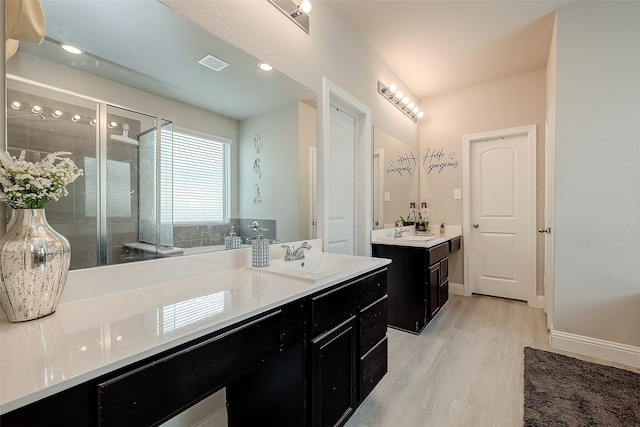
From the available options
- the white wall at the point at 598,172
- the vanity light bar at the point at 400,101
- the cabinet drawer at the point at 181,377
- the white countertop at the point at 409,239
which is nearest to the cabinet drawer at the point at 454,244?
the white countertop at the point at 409,239

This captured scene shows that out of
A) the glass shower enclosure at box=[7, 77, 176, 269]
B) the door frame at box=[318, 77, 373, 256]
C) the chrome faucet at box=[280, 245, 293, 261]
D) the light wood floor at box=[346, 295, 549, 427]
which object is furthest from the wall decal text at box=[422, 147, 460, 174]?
the glass shower enclosure at box=[7, 77, 176, 269]

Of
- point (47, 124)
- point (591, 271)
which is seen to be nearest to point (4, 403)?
point (47, 124)

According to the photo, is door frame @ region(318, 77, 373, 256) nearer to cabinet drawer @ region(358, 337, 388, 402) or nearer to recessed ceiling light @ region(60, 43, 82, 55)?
cabinet drawer @ region(358, 337, 388, 402)

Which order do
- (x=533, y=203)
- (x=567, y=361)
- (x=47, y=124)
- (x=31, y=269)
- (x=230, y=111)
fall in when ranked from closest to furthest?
1. (x=31, y=269)
2. (x=47, y=124)
3. (x=230, y=111)
4. (x=567, y=361)
5. (x=533, y=203)

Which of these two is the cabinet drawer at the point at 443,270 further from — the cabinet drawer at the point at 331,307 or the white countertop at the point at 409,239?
the cabinet drawer at the point at 331,307

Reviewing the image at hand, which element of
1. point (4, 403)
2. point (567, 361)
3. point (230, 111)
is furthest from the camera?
point (567, 361)

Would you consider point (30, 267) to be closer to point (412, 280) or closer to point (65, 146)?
point (65, 146)

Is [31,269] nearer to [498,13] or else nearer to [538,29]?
[498,13]

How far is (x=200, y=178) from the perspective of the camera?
1.38 metres

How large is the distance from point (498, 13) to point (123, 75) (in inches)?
109

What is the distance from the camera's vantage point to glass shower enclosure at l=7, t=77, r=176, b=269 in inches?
35.3

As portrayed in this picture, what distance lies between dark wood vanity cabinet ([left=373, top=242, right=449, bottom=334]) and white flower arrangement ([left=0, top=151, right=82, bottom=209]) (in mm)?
2370

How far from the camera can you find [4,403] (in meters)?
0.46

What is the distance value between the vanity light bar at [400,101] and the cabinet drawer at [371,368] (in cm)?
240
